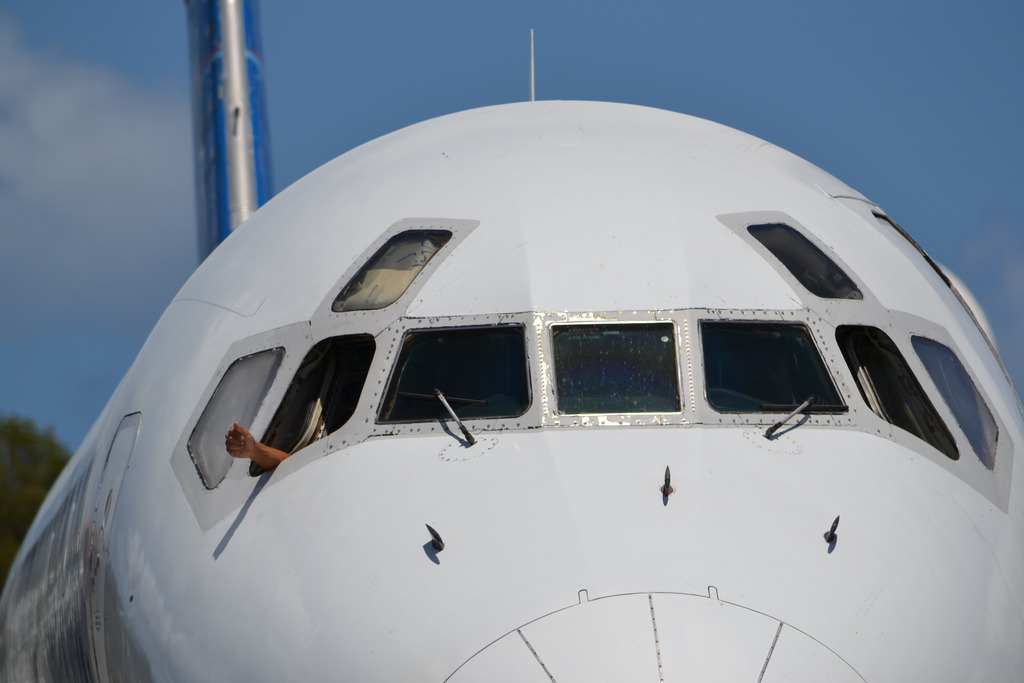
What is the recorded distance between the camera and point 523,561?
19.2 ft

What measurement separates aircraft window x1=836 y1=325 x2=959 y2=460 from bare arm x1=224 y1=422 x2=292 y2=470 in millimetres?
2654

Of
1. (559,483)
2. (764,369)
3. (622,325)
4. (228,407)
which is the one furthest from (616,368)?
(228,407)

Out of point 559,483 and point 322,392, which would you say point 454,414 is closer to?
point 559,483

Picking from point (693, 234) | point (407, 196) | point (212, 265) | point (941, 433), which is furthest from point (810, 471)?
point (212, 265)

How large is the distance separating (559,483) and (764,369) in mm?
1360

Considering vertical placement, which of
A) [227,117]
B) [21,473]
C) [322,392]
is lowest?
[21,473]

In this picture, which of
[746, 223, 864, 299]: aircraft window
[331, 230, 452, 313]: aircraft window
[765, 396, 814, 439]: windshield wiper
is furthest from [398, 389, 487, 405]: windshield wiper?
[746, 223, 864, 299]: aircraft window

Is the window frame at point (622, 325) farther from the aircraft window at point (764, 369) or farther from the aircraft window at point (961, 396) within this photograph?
the aircraft window at point (961, 396)

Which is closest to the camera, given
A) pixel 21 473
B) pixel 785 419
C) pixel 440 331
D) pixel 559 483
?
pixel 559 483

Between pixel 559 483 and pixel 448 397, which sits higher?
pixel 448 397

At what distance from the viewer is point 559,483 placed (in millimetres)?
6180

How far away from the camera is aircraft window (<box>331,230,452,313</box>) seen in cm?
731

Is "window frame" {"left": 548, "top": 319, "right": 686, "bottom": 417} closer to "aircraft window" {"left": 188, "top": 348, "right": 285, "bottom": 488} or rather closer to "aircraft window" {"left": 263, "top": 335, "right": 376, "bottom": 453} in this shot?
"aircraft window" {"left": 263, "top": 335, "right": 376, "bottom": 453}

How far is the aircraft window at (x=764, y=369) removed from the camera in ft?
22.6
